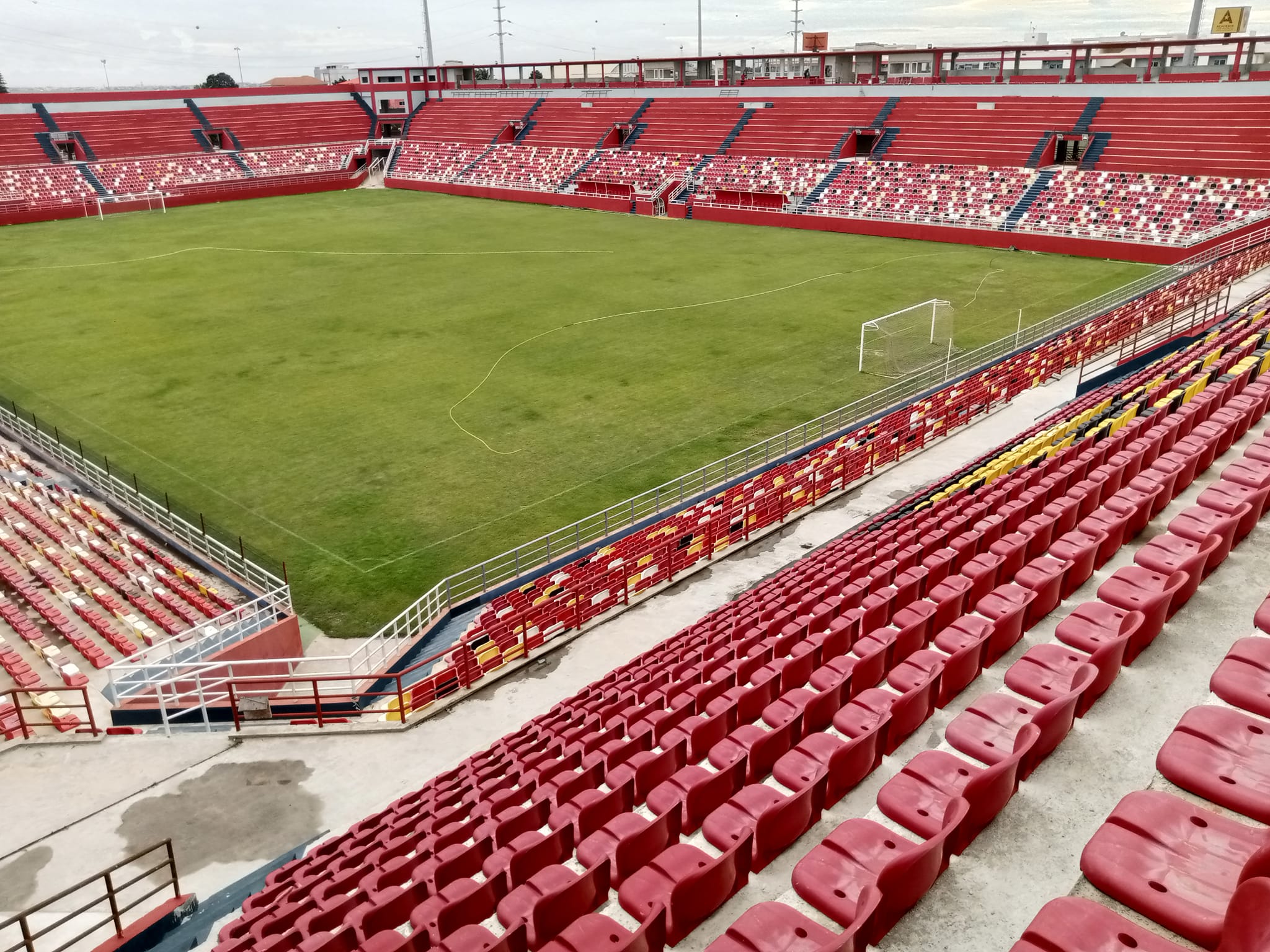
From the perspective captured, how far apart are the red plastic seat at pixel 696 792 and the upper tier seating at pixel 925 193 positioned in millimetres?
42890

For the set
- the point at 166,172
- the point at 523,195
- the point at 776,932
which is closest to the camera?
the point at 776,932

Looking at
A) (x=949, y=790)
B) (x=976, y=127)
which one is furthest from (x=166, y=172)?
(x=949, y=790)

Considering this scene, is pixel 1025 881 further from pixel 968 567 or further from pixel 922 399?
pixel 922 399

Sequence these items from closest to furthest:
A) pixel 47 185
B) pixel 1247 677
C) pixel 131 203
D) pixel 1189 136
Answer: pixel 1247 677 → pixel 1189 136 → pixel 47 185 → pixel 131 203

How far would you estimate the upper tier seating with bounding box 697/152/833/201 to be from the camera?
53.6 m

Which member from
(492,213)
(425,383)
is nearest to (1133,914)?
(425,383)

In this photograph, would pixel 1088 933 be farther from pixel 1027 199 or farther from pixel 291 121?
pixel 291 121

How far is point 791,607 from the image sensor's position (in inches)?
425

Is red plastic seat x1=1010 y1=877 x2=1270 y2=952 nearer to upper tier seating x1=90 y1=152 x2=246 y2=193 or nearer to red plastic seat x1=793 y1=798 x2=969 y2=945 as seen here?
red plastic seat x1=793 y1=798 x2=969 y2=945

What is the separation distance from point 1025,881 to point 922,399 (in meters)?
18.3

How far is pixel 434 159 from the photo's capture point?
72.9 m

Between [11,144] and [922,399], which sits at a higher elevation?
[11,144]

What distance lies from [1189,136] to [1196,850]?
50217 mm

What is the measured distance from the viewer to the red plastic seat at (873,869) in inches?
178
